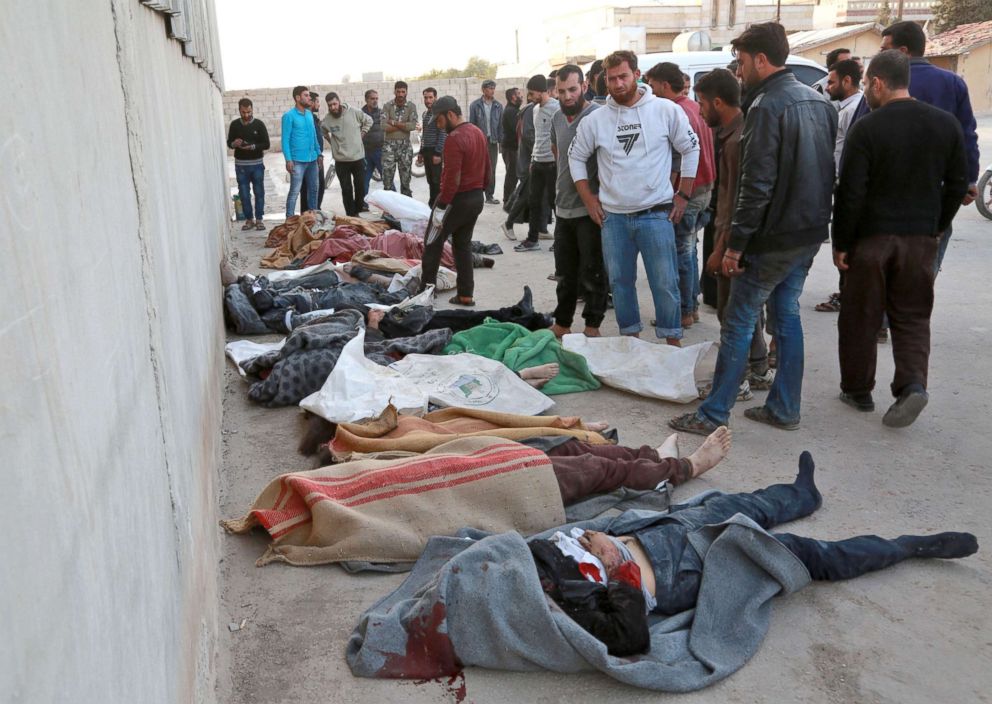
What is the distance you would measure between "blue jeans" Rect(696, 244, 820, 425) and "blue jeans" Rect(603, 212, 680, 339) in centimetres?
101

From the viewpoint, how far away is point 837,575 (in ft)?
10.4

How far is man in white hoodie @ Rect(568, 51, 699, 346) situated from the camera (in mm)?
5441

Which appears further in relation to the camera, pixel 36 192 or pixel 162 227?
pixel 162 227

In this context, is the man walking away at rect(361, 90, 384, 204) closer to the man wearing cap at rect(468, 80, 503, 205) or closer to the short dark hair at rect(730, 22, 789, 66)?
the man wearing cap at rect(468, 80, 503, 205)

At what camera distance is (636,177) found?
543 cm

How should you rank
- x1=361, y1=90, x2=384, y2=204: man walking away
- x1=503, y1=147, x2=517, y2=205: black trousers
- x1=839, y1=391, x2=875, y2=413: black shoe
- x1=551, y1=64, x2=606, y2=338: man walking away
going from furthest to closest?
x1=361, y1=90, x2=384, y2=204: man walking away → x1=503, y1=147, x2=517, y2=205: black trousers → x1=551, y1=64, x2=606, y2=338: man walking away → x1=839, y1=391, x2=875, y2=413: black shoe

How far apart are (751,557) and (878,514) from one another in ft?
3.28

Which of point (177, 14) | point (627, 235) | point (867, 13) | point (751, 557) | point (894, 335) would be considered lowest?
point (751, 557)

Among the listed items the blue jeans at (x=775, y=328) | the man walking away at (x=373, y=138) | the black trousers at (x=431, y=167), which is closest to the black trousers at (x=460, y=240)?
the blue jeans at (x=775, y=328)

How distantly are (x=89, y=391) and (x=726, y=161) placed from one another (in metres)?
4.48

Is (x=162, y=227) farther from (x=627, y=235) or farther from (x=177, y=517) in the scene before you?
(x=627, y=235)

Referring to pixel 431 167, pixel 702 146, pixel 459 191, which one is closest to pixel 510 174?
pixel 431 167

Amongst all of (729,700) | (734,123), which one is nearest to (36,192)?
(729,700)

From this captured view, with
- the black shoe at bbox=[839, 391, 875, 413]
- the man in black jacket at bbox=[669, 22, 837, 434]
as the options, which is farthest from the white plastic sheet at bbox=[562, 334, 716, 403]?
the black shoe at bbox=[839, 391, 875, 413]
